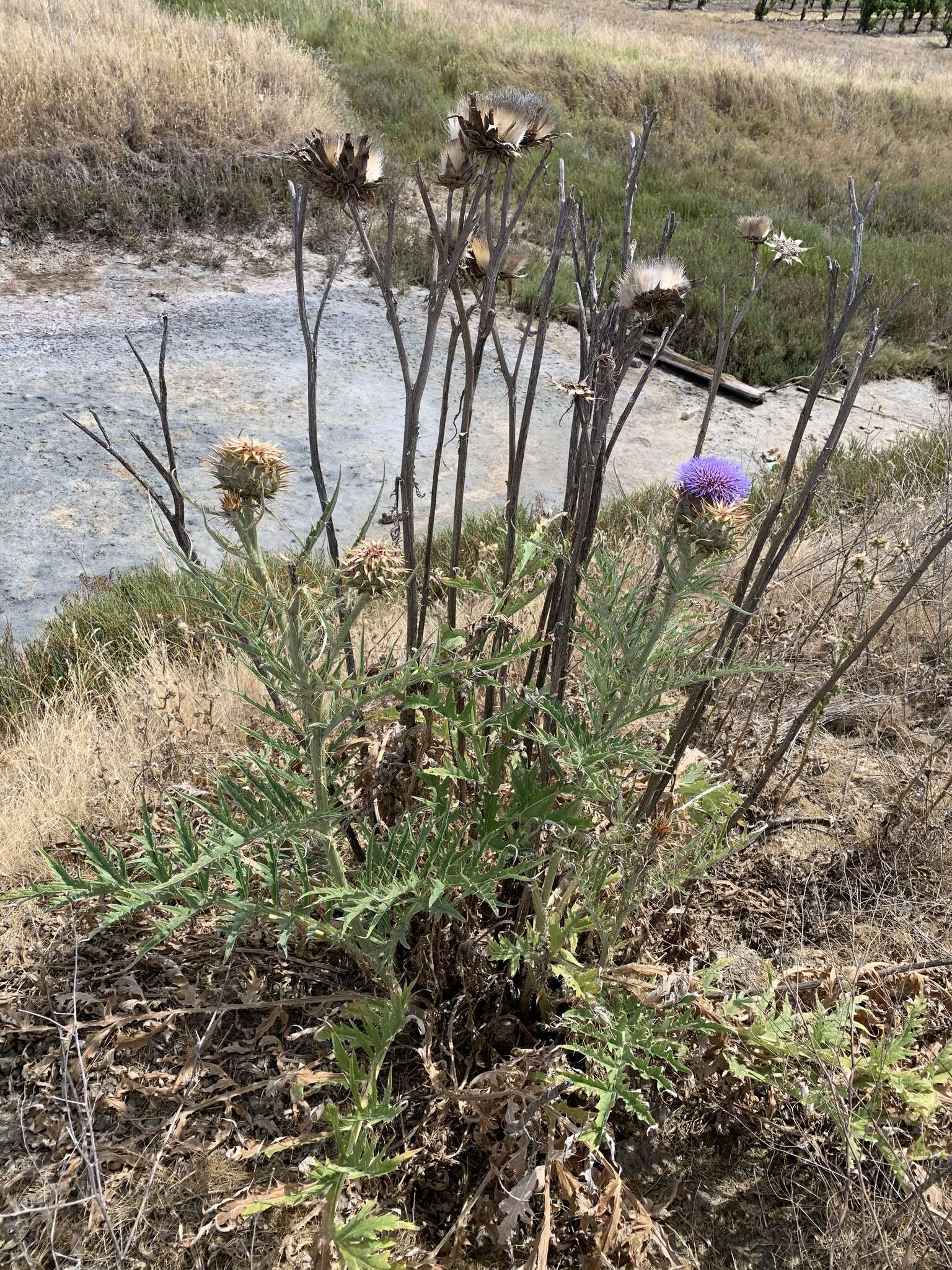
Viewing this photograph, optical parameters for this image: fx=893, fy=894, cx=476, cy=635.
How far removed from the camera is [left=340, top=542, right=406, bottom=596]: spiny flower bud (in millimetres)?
1565

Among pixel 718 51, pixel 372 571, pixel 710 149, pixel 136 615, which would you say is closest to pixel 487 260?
pixel 372 571

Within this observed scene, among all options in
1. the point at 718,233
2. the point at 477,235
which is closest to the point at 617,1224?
the point at 477,235

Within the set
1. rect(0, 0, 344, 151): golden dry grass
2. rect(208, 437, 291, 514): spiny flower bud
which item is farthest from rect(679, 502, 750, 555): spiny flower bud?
rect(0, 0, 344, 151): golden dry grass

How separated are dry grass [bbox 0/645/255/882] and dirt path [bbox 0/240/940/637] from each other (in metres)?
1.37

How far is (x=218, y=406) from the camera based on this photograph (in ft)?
20.6

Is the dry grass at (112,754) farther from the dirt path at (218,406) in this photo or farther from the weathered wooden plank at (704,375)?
the weathered wooden plank at (704,375)

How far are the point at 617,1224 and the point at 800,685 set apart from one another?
2.18 metres

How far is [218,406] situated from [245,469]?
5.07 metres

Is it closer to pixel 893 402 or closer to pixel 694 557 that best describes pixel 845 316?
pixel 694 557

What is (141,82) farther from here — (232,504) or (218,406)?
(232,504)

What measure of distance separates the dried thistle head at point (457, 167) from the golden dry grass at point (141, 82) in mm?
9319

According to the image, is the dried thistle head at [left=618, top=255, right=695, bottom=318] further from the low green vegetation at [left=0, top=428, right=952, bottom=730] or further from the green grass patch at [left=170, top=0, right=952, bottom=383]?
the green grass patch at [left=170, top=0, right=952, bottom=383]

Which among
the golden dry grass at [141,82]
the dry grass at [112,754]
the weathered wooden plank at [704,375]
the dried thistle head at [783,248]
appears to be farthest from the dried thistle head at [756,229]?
the golden dry grass at [141,82]

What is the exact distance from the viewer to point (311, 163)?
5.81 ft
